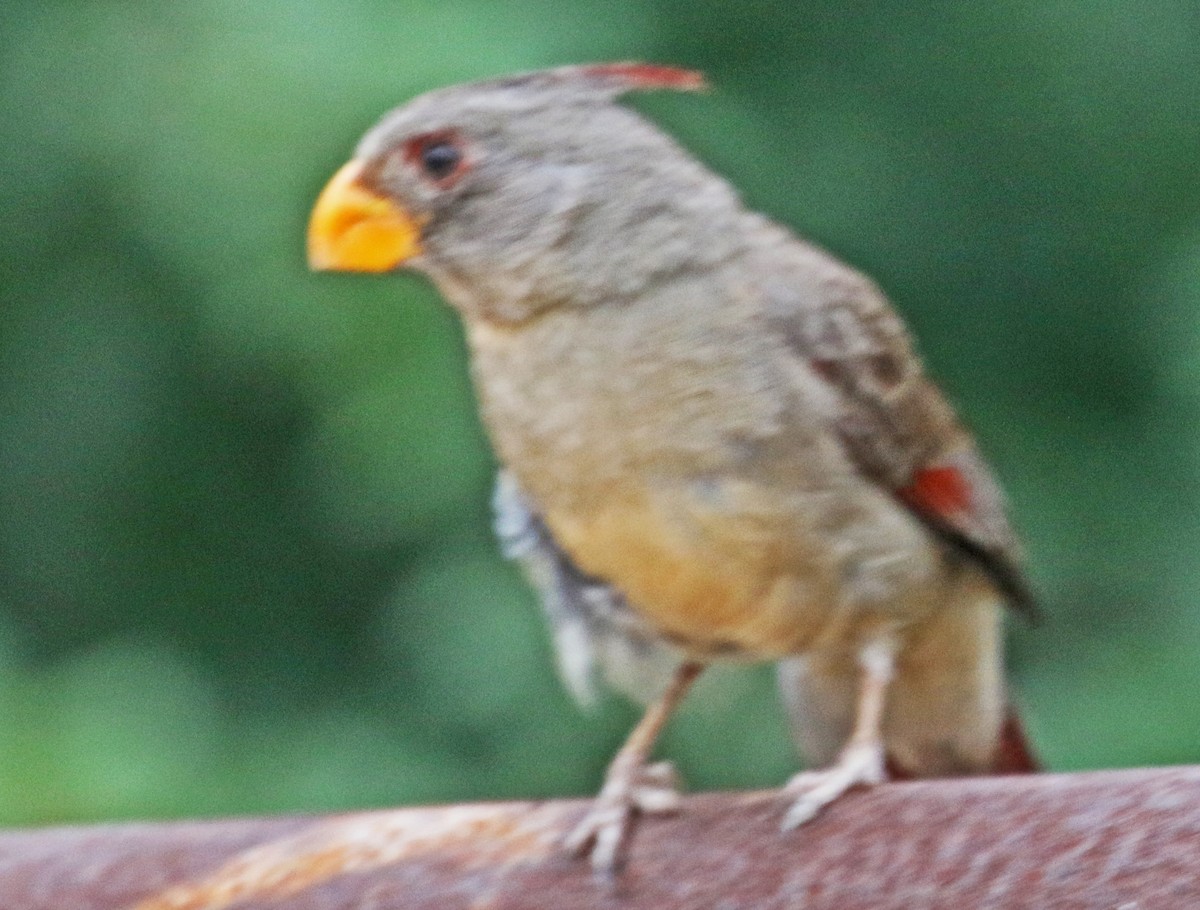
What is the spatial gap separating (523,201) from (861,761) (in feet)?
1.90

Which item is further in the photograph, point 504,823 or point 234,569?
point 234,569

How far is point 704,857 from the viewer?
5.09 feet

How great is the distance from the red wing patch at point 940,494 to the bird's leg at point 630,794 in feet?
0.87

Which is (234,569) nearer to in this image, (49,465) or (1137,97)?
(49,465)

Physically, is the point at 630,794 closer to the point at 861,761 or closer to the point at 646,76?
the point at 861,761

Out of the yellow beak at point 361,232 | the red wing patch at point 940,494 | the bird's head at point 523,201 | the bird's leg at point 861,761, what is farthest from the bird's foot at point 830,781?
the yellow beak at point 361,232

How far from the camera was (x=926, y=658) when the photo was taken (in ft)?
7.44

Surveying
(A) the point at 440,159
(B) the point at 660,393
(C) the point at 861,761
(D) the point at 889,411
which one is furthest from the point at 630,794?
(A) the point at 440,159

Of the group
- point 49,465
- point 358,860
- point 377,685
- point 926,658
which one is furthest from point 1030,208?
point 358,860

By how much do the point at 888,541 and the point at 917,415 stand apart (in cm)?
17

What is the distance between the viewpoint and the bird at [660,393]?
186cm

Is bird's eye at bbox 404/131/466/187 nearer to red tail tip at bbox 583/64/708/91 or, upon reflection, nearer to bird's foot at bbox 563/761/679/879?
red tail tip at bbox 583/64/708/91

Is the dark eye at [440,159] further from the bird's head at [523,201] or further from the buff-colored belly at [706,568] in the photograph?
the buff-colored belly at [706,568]

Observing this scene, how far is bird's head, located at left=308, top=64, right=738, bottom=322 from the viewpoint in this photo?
1943mm
